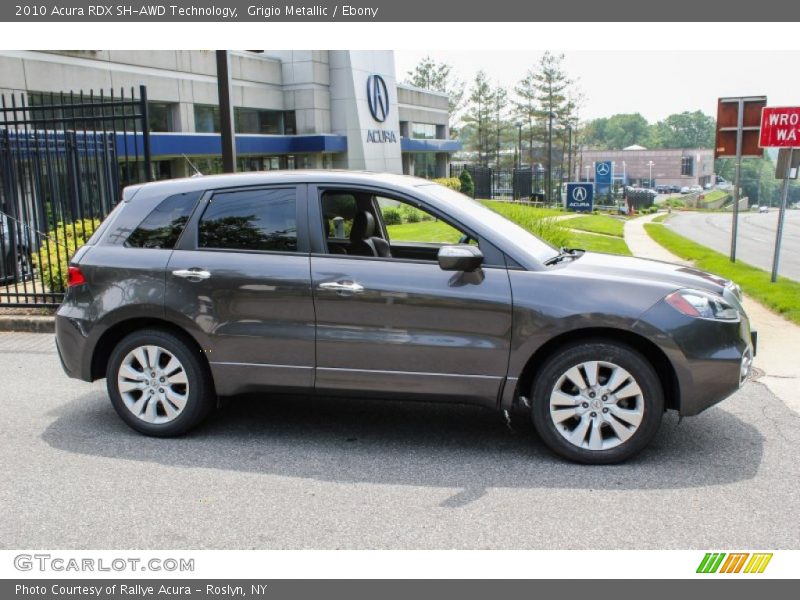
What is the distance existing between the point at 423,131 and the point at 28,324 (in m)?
46.0

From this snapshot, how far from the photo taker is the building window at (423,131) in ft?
167

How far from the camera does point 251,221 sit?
504 centimetres

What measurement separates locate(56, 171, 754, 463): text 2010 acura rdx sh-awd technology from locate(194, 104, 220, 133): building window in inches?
1074

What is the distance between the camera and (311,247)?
488 centimetres

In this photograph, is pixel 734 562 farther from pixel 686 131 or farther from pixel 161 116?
pixel 686 131

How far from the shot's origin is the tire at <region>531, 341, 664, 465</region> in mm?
4445

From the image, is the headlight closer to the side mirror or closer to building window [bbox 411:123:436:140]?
the side mirror

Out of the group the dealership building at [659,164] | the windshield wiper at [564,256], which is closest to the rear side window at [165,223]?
the windshield wiper at [564,256]

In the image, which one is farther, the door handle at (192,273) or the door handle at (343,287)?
the door handle at (192,273)

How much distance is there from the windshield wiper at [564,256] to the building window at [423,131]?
1815 inches

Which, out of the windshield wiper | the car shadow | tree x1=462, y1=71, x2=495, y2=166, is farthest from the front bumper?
tree x1=462, y1=71, x2=495, y2=166

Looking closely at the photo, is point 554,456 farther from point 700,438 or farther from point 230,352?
point 230,352

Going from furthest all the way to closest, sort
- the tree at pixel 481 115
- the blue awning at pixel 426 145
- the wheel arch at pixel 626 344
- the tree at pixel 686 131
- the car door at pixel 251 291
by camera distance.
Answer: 1. the tree at pixel 686 131
2. the tree at pixel 481 115
3. the blue awning at pixel 426 145
4. the car door at pixel 251 291
5. the wheel arch at pixel 626 344

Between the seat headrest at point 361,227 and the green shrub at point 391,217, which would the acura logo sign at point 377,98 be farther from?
the seat headrest at point 361,227
